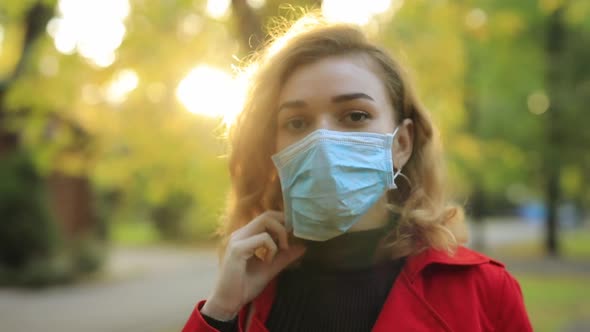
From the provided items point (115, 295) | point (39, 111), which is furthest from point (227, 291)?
point (115, 295)

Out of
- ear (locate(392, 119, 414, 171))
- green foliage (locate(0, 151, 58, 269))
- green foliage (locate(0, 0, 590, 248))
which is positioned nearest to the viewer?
ear (locate(392, 119, 414, 171))

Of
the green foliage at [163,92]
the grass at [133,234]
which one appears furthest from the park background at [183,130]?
the grass at [133,234]

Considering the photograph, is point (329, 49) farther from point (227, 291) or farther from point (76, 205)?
point (76, 205)

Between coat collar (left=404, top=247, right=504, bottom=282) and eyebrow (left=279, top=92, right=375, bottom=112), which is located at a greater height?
eyebrow (left=279, top=92, right=375, bottom=112)

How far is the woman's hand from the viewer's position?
193cm

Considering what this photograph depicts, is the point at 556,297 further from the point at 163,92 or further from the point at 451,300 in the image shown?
the point at 451,300

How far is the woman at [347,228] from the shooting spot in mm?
1854

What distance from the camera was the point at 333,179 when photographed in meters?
1.92

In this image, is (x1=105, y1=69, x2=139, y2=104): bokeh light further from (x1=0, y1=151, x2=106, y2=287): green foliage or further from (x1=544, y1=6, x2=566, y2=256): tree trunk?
(x1=544, y1=6, x2=566, y2=256): tree trunk

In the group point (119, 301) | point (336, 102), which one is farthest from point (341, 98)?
point (119, 301)

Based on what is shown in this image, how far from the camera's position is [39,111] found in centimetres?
682

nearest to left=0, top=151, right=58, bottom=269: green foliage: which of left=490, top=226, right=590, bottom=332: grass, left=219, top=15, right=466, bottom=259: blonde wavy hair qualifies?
left=490, top=226, right=590, bottom=332: grass

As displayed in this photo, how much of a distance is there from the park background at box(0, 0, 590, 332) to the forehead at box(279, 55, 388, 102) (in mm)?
285

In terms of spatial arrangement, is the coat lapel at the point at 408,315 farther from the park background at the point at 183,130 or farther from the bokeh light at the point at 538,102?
the bokeh light at the point at 538,102
